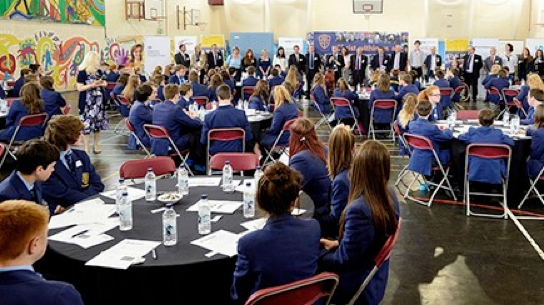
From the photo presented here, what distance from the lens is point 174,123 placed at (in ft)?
23.1

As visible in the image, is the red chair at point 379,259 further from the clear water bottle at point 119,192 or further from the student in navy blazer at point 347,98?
the student in navy blazer at point 347,98

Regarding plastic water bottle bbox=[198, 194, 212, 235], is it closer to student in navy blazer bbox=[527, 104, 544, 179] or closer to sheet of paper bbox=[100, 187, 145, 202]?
sheet of paper bbox=[100, 187, 145, 202]

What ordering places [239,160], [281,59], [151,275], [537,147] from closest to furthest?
[151,275] < [239,160] < [537,147] < [281,59]

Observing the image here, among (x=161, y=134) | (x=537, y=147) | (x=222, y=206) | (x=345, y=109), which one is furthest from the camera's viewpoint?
(x=345, y=109)

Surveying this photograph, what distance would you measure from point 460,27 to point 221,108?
18384 mm

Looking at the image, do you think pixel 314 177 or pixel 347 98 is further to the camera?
pixel 347 98

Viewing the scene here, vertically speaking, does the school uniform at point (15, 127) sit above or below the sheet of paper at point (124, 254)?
above

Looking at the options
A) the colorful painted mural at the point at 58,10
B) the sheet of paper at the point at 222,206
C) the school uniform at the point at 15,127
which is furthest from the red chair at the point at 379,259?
the colorful painted mural at the point at 58,10

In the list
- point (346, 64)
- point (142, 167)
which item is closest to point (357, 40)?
point (346, 64)

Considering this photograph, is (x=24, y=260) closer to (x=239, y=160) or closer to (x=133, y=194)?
(x=133, y=194)

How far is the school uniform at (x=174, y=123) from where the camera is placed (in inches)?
276

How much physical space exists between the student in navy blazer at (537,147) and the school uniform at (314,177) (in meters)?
3.11

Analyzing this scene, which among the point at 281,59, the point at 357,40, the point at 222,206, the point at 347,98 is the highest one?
the point at 357,40

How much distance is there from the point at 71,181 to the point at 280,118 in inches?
151
